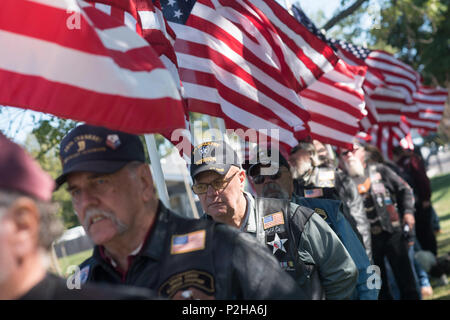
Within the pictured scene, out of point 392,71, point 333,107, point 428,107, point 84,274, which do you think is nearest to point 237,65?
point 333,107

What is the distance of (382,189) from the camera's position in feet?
30.5

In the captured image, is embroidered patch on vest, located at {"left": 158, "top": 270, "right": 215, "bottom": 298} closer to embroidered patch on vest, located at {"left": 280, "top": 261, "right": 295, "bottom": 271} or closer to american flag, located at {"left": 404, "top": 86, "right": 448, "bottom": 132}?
embroidered patch on vest, located at {"left": 280, "top": 261, "right": 295, "bottom": 271}

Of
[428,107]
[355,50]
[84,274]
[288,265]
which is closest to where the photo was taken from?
[84,274]

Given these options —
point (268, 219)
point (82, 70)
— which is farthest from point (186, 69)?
point (82, 70)

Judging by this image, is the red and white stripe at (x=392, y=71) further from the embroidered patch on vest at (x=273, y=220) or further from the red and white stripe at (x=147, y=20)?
the embroidered patch on vest at (x=273, y=220)

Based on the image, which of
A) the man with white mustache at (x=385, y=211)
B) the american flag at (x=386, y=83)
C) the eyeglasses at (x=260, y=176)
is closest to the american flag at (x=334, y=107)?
the man with white mustache at (x=385, y=211)

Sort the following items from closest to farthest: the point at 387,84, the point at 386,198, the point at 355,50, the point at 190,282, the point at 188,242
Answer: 1. the point at 190,282
2. the point at 188,242
3. the point at 386,198
4. the point at 355,50
5. the point at 387,84

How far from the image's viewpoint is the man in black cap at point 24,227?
78.0 inches

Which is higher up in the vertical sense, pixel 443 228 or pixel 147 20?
pixel 147 20

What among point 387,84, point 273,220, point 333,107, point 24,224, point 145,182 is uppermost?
point 387,84

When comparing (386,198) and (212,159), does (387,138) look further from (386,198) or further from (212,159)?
(212,159)

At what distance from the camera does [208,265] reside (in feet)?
9.43

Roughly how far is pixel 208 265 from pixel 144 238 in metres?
0.36

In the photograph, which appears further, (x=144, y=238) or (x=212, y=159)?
(x=212, y=159)
